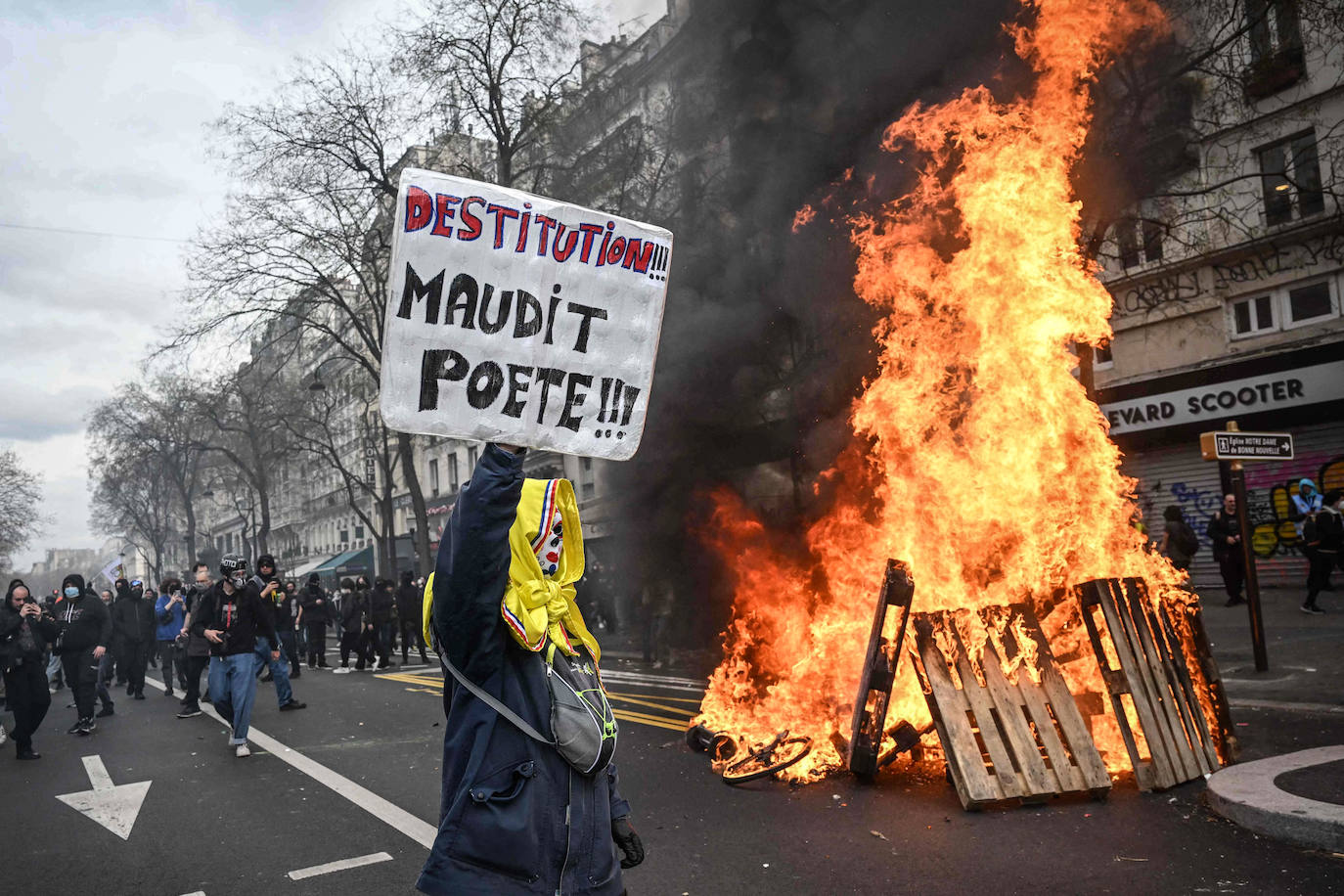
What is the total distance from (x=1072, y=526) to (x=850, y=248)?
4.73 meters

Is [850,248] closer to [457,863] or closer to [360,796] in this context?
[360,796]

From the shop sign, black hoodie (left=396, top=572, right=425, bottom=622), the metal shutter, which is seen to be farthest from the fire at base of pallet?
black hoodie (left=396, top=572, right=425, bottom=622)

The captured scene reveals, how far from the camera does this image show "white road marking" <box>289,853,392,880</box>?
183 inches

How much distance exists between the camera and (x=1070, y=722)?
17.5 feet

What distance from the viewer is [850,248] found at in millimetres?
10125

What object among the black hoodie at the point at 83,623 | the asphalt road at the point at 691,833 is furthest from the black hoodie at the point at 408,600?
the asphalt road at the point at 691,833

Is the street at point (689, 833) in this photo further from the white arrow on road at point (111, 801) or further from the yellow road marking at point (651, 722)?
the yellow road marking at point (651, 722)

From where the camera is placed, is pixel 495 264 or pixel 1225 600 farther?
pixel 1225 600

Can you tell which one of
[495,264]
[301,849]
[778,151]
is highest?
[778,151]

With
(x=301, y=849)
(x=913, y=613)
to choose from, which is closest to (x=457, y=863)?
(x=301, y=849)

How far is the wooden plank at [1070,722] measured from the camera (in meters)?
5.14

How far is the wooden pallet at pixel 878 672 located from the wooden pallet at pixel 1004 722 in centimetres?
18

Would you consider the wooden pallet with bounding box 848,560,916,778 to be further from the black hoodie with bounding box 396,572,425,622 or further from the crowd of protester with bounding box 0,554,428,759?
the black hoodie with bounding box 396,572,425,622

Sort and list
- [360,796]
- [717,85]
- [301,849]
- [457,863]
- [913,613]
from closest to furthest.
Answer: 1. [457,863]
2. [301,849]
3. [913,613]
4. [360,796]
5. [717,85]
